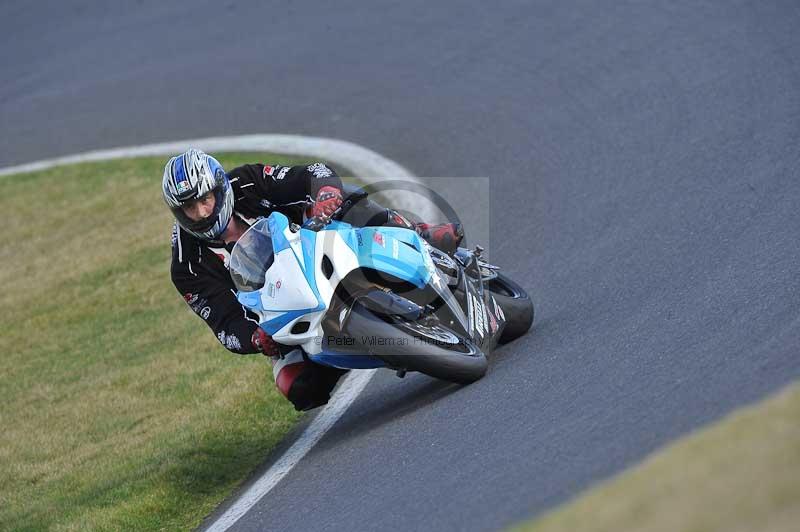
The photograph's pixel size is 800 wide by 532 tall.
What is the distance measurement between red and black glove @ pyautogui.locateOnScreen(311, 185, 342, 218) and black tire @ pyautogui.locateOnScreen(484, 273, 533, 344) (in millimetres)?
1252

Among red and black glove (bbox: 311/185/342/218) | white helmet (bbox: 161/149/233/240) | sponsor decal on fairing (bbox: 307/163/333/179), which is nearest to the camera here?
red and black glove (bbox: 311/185/342/218)

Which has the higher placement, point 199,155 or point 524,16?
point 199,155

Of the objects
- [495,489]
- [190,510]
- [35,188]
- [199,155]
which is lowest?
[35,188]

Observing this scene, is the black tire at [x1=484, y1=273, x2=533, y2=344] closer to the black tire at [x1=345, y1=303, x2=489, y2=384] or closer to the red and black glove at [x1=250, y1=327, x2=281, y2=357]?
the black tire at [x1=345, y1=303, x2=489, y2=384]

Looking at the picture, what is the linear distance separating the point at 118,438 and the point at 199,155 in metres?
2.50

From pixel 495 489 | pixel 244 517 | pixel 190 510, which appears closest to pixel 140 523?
pixel 190 510

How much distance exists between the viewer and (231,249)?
7.24 m

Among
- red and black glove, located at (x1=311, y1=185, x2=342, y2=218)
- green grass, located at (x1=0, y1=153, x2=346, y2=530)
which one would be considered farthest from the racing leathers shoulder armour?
green grass, located at (x1=0, y1=153, x2=346, y2=530)

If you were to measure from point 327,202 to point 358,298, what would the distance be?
70cm

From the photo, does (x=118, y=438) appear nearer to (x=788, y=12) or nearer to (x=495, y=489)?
(x=495, y=489)

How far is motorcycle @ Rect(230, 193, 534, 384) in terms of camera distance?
6.30 meters

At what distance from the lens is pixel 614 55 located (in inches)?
499

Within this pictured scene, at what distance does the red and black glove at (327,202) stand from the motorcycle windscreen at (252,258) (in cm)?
30

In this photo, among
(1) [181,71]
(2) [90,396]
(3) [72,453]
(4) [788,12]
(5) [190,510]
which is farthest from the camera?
(1) [181,71]
